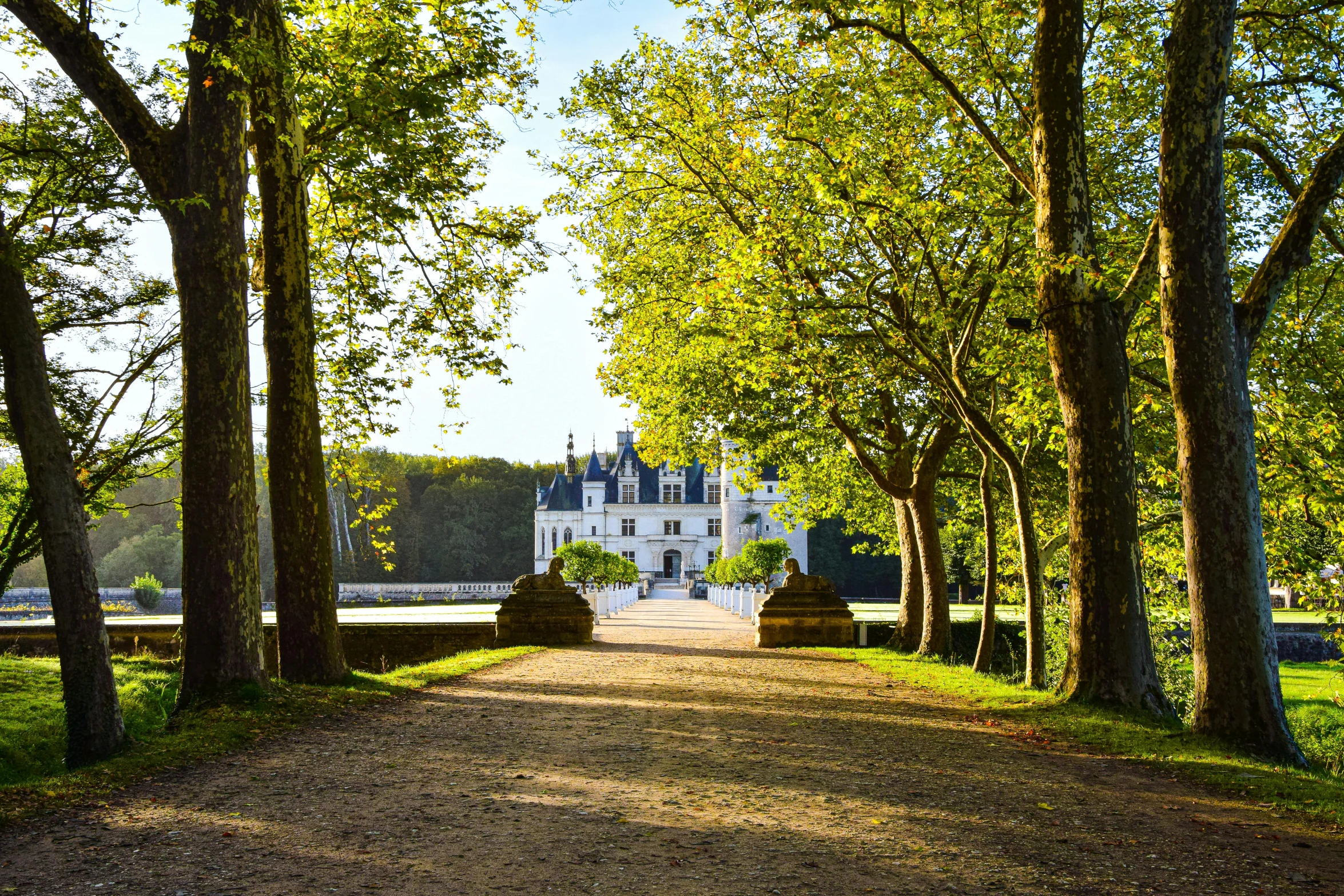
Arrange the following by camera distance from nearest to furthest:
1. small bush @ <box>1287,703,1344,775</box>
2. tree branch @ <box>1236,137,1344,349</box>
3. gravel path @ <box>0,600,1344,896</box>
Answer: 1. gravel path @ <box>0,600,1344,896</box>
2. tree branch @ <box>1236,137,1344,349</box>
3. small bush @ <box>1287,703,1344,775</box>

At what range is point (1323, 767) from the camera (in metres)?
7.91

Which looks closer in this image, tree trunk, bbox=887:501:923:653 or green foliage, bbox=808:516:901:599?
tree trunk, bbox=887:501:923:653

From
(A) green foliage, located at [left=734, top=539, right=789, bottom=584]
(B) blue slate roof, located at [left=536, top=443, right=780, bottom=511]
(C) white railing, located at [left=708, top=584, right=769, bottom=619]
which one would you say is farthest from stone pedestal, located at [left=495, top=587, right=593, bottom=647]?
(B) blue slate roof, located at [left=536, top=443, right=780, bottom=511]

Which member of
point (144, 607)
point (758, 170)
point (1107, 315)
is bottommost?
point (144, 607)

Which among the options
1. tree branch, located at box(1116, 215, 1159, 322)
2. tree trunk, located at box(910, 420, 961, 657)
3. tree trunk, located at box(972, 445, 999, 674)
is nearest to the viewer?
tree branch, located at box(1116, 215, 1159, 322)

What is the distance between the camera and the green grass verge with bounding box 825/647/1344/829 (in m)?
5.49

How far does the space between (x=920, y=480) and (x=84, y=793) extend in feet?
46.2

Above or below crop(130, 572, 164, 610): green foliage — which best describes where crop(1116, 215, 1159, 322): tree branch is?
above

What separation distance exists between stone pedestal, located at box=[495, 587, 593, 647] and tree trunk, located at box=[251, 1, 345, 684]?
841 cm

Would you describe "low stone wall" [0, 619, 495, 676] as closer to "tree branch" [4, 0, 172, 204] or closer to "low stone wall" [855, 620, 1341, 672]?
"low stone wall" [855, 620, 1341, 672]

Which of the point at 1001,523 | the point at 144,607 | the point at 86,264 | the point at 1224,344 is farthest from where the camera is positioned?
the point at 144,607

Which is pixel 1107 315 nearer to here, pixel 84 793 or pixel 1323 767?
pixel 1323 767

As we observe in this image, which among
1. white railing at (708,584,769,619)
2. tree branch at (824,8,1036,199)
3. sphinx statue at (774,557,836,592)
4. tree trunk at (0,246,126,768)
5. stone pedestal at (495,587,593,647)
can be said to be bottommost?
white railing at (708,584,769,619)

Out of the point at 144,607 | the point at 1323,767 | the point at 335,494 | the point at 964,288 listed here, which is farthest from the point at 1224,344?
the point at 335,494
